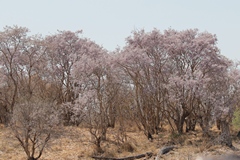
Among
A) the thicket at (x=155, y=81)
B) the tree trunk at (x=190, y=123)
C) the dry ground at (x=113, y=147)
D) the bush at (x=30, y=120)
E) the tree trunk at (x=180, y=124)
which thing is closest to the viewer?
the bush at (x=30, y=120)

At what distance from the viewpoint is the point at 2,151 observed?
18.2m

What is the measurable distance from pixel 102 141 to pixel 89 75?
4778 millimetres

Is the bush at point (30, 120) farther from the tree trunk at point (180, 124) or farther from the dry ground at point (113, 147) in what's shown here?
the tree trunk at point (180, 124)

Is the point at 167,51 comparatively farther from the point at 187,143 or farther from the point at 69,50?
the point at 69,50

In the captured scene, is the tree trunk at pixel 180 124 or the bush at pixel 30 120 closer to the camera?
the bush at pixel 30 120

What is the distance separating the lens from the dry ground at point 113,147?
689 inches

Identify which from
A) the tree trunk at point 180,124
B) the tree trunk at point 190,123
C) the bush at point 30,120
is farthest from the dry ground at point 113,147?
the tree trunk at point 190,123

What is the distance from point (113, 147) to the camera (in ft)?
65.8

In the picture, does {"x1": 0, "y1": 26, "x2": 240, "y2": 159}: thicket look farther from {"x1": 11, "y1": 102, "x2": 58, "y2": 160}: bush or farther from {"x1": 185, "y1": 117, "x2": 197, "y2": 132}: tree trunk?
{"x1": 11, "y1": 102, "x2": 58, "y2": 160}: bush

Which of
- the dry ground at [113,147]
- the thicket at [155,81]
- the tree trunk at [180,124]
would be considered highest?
the thicket at [155,81]

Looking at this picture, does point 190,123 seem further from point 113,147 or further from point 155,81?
point 113,147

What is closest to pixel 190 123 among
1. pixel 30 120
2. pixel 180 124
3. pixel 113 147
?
pixel 180 124

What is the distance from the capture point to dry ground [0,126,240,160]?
17495 millimetres

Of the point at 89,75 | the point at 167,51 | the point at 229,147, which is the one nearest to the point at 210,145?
the point at 229,147
